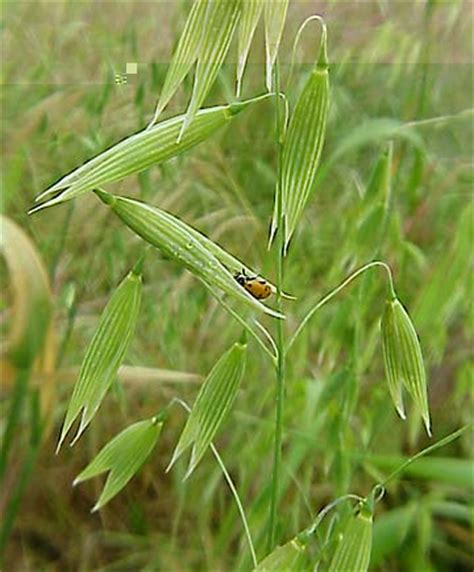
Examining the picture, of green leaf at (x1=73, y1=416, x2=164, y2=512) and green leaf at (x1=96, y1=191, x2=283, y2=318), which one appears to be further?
green leaf at (x1=73, y1=416, x2=164, y2=512)

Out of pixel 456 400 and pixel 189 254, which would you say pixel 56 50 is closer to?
pixel 456 400

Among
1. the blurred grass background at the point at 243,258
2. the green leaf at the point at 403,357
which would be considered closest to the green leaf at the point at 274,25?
the green leaf at the point at 403,357

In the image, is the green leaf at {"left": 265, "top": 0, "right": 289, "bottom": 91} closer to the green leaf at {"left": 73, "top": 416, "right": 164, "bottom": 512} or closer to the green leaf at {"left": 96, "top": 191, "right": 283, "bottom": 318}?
the green leaf at {"left": 96, "top": 191, "right": 283, "bottom": 318}

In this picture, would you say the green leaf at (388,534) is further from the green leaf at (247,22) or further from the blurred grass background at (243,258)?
the green leaf at (247,22)

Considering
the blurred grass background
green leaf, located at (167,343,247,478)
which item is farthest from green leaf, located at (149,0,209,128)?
the blurred grass background

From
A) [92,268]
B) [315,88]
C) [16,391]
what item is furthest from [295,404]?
[315,88]

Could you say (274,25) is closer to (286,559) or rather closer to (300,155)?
(300,155)

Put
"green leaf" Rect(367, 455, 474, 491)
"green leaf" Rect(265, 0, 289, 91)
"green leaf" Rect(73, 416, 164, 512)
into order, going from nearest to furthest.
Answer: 1. "green leaf" Rect(265, 0, 289, 91)
2. "green leaf" Rect(73, 416, 164, 512)
3. "green leaf" Rect(367, 455, 474, 491)
